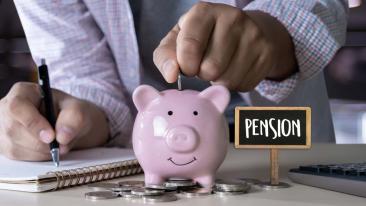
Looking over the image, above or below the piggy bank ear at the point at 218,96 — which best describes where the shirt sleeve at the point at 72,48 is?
above

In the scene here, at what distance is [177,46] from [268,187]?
183 mm

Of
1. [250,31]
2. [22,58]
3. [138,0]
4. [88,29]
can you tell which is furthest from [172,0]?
[250,31]

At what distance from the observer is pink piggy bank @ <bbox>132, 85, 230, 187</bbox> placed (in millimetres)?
581

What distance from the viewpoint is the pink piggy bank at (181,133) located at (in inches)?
22.9

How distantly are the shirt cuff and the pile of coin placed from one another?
50 centimetres

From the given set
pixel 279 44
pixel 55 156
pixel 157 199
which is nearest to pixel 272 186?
pixel 157 199

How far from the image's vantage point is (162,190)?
0.57 metres

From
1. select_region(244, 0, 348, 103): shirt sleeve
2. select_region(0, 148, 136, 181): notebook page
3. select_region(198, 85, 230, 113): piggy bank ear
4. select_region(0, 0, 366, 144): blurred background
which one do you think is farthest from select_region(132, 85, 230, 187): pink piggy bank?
select_region(0, 0, 366, 144): blurred background

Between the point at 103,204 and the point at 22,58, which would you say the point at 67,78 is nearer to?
the point at 22,58

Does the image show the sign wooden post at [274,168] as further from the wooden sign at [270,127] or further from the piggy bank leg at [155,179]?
the piggy bank leg at [155,179]

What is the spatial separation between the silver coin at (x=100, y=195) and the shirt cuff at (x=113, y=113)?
526 mm

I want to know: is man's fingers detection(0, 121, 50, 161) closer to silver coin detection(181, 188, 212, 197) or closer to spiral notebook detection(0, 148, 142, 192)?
spiral notebook detection(0, 148, 142, 192)

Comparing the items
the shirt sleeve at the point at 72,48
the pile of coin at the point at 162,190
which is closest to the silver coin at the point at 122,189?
the pile of coin at the point at 162,190

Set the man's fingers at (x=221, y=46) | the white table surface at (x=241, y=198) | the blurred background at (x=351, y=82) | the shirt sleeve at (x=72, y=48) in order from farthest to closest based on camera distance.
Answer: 1. the blurred background at (x=351, y=82)
2. the shirt sleeve at (x=72, y=48)
3. the man's fingers at (x=221, y=46)
4. the white table surface at (x=241, y=198)
